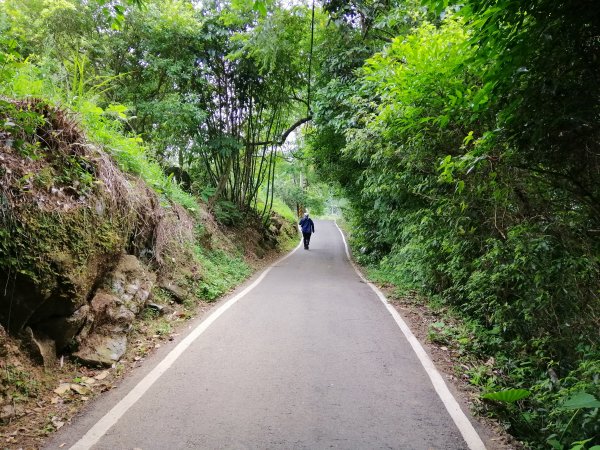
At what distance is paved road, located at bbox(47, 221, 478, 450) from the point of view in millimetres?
3023

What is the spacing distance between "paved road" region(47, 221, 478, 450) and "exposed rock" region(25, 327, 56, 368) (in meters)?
0.78

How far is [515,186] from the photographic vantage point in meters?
4.45

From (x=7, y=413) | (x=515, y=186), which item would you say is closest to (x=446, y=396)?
(x=515, y=186)

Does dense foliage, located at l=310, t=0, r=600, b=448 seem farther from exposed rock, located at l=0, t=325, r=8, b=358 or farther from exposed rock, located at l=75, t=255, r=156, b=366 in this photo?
exposed rock, located at l=0, t=325, r=8, b=358

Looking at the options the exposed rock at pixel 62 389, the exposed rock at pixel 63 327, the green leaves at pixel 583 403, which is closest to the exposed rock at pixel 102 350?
the exposed rock at pixel 63 327

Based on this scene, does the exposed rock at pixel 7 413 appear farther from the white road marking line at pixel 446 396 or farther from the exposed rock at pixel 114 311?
the white road marking line at pixel 446 396

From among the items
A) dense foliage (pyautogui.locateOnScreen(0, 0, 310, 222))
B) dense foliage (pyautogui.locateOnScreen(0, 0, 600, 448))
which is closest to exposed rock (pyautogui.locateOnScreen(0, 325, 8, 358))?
dense foliage (pyautogui.locateOnScreen(0, 0, 600, 448))

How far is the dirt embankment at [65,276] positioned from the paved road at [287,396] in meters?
0.57

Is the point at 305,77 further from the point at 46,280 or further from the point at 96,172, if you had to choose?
the point at 46,280

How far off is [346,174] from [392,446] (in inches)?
502

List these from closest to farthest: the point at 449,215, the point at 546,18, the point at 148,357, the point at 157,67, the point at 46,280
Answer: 1. the point at 546,18
2. the point at 46,280
3. the point at 148,357
4. the point at 449,215
5. the point at 157,67

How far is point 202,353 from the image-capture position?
4.75 m

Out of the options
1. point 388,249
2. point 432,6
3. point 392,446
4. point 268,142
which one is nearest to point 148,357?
point 392,446

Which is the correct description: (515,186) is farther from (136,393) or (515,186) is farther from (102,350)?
(102,350)
